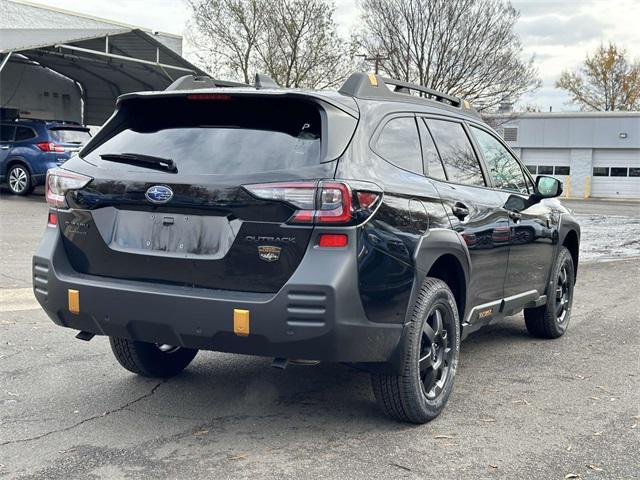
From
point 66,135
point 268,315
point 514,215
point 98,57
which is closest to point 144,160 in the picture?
point 268,315

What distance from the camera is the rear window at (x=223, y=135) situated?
12.7 feet

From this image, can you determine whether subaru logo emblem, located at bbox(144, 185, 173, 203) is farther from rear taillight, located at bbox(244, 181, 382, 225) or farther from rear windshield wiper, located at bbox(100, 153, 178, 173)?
rear taillight, located at bbox(244, 181, 382, 225)

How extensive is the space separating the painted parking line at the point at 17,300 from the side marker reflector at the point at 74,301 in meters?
3.13

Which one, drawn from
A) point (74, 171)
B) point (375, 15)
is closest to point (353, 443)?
point (74, 171)

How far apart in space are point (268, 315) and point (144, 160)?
3.59 ft

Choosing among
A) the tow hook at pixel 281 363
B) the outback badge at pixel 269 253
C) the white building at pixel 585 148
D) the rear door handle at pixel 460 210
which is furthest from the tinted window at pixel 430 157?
the white building at pixel 585 148

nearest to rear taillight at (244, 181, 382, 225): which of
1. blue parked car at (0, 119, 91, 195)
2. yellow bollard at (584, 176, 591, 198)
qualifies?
blue parked car at (0, 119, 91, 195)

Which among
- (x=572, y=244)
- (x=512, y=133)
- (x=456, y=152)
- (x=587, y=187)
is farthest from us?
(x=512, y=133)

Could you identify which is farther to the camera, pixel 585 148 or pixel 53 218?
pixel 585 148

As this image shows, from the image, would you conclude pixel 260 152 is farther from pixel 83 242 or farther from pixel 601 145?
pixel 601 145

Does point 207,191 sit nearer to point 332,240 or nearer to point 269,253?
point 269,253

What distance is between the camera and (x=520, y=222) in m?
5.64

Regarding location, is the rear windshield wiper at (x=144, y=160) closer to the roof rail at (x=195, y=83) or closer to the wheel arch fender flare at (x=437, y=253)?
the roof rail at (x=195, y=83)

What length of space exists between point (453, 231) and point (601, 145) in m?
47.9
